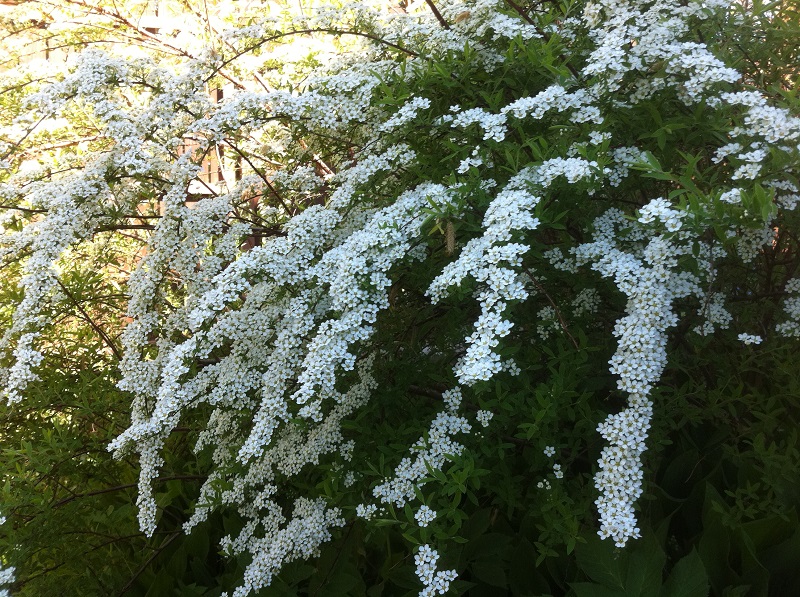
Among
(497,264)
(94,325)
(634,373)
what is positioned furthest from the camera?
(94,325)

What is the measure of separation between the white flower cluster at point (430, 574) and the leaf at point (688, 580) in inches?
26.2

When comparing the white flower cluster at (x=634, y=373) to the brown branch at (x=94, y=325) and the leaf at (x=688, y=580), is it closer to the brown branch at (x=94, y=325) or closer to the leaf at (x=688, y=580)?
the leaf at (x=688, y=580)

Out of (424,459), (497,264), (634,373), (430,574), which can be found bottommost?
(430,574)

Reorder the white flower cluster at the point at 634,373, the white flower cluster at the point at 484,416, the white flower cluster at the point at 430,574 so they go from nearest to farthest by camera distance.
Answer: the white flower cluster at the point at 634,373 → the white flower cluster at the point at 430,574 → the white flower cluster at the point at 484,416

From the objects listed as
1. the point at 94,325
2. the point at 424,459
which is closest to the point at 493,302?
the point at 424,459

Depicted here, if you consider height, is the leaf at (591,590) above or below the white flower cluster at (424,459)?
below

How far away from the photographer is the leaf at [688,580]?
1.92 meters

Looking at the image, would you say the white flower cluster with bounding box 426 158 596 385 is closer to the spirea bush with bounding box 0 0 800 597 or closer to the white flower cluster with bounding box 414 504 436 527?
the spirea bush with bounding box 0 0 800 597

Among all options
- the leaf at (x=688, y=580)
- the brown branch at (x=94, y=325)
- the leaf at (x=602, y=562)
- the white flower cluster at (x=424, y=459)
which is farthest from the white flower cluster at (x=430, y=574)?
the brown branch at (x=94, y=325)

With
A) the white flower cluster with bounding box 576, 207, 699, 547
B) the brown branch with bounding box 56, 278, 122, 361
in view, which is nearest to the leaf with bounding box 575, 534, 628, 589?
the white flower cluster with bounding box 576, 207, 699, 547

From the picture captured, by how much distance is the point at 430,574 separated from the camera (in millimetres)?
1735

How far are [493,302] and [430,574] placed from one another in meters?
0.70

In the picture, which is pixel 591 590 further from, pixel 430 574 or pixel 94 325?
pixel 94 325

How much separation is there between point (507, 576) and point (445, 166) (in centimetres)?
139
